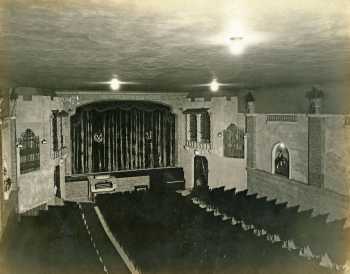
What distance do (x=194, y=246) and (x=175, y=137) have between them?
13.8 meters

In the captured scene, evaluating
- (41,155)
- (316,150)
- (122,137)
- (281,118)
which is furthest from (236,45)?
(122,137)

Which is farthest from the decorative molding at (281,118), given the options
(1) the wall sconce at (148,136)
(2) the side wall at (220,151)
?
(1) the wall sconce at (148,136)

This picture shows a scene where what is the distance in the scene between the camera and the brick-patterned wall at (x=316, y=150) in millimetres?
13151

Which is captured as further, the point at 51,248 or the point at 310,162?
the point at 310,162

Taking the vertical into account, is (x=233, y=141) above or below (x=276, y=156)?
above

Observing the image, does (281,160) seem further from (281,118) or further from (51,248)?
(51,248)

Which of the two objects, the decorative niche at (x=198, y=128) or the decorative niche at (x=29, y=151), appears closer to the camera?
the decorative niche at (x=29, y=151)

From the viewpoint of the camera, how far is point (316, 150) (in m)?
13.4

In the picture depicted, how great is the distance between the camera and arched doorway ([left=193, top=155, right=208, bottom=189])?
843 inches

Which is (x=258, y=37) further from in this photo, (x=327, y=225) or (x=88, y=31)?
(x=327, y=225)

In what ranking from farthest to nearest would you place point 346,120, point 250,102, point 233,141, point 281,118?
point 233,141
point 250,102
point 281,118
point 346,120

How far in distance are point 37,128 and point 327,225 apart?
11.8 m

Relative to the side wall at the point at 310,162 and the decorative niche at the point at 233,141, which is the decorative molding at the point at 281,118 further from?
the decorative niche at the point at 233,141

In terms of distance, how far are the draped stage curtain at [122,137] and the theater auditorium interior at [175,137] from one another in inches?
2.9
